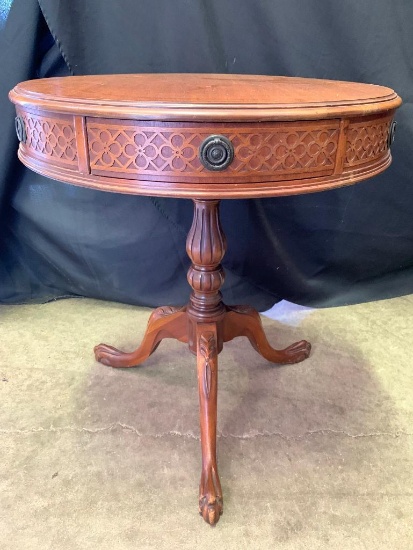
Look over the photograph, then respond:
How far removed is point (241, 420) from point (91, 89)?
2.75 feet

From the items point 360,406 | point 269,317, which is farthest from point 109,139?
point 269,317

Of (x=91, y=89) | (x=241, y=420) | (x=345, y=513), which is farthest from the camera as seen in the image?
(x=241, y=420)

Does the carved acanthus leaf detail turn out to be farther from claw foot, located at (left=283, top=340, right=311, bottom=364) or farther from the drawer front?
the drawer front

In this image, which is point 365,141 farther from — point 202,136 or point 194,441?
point 194,441

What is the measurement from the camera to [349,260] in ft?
5.81

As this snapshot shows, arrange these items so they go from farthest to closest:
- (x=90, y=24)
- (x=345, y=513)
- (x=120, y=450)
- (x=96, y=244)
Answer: (x=96, y=244), (x=90, y=24), (x=120, y=450), (x=345, y=513)

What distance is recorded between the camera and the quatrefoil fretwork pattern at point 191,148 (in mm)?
742

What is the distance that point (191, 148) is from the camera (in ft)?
2.44

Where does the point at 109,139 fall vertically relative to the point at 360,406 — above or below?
above

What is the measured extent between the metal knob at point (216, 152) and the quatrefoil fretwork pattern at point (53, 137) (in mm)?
216

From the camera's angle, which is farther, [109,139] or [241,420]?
[241,420]

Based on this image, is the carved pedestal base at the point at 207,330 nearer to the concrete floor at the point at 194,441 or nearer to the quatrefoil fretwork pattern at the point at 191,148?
the concrete floor at the point at 194,441

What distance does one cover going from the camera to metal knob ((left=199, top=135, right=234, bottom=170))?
74 centimetres

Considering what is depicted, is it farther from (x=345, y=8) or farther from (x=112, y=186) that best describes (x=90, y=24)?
(x=112, y=186)
